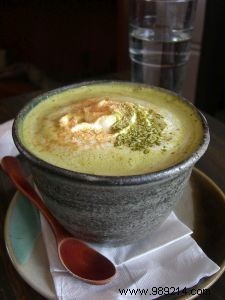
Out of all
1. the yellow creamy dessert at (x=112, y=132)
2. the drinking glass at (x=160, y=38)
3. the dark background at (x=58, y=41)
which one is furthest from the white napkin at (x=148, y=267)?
the dark background at (x=58, y=41)

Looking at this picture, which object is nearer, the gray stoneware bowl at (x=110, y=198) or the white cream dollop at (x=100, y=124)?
the gray stoneware bowl at (x=110, y=198)

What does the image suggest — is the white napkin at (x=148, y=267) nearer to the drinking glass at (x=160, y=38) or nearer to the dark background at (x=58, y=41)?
the drinking glass at (x=160, y=38)

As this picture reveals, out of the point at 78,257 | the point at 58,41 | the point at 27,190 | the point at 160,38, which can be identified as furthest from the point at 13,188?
the point at 58,41

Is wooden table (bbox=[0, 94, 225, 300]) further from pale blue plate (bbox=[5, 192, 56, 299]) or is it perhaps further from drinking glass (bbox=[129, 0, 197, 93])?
drinking glass (bbox=[129, 0, 197, 93])

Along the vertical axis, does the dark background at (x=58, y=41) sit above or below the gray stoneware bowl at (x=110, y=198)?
below

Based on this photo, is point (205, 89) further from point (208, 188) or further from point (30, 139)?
point (30, 139)

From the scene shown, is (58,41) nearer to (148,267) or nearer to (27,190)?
(27,190)

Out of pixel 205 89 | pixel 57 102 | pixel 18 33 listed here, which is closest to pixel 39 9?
pixel 18 33
